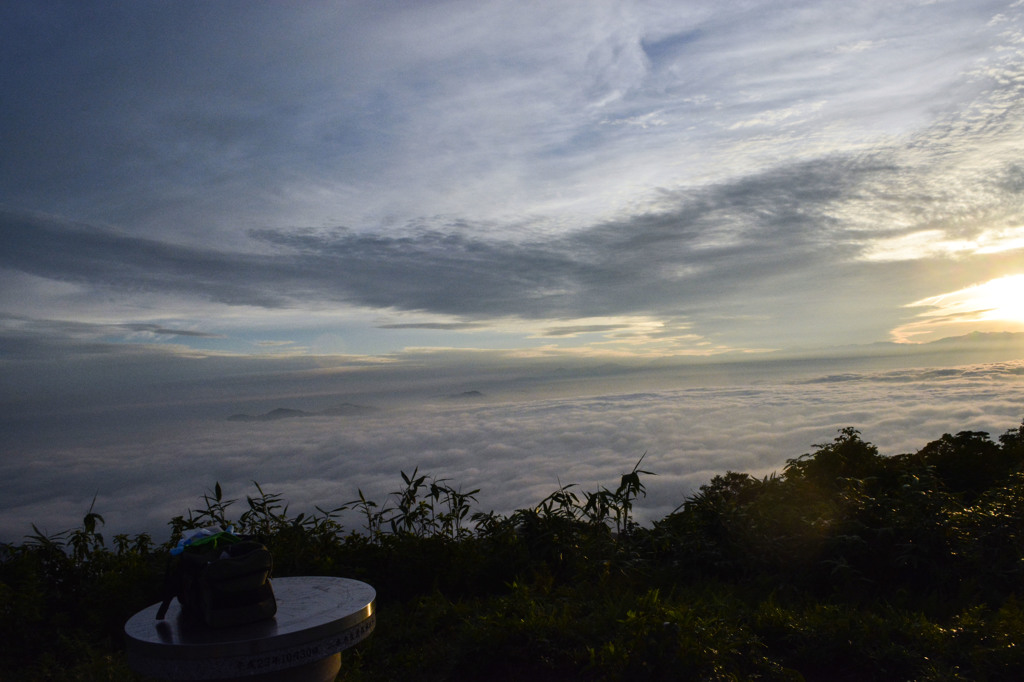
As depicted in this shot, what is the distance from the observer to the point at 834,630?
4.57 m

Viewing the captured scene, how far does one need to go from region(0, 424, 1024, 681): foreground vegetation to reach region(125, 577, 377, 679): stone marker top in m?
1.19

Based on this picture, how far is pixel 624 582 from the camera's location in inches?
243

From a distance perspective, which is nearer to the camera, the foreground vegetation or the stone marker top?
the stone marker top

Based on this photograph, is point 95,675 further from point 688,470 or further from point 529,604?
point 688,470

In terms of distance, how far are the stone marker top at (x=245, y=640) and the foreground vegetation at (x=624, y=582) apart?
1193mm

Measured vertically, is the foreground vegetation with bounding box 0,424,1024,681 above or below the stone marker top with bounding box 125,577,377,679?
below

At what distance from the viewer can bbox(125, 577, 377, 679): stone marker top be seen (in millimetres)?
3432

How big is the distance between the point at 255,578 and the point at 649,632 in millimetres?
2617

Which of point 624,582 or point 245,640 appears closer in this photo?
point 245,640

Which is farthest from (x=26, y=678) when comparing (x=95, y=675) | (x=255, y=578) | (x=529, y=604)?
(x=529, y=604)

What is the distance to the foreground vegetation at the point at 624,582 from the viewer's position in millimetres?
4414

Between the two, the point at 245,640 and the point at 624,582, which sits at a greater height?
the point at 245,640

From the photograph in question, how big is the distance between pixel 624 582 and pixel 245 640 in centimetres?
382

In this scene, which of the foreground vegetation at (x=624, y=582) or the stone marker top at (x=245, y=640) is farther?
the foreground vegetation at (x=624, y=582)
